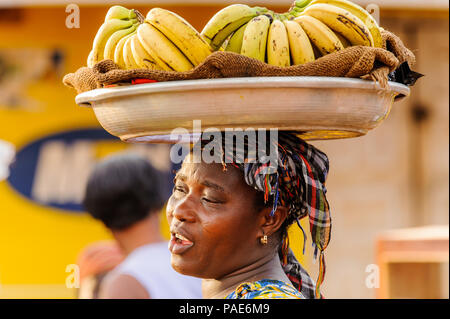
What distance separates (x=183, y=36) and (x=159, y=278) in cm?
148

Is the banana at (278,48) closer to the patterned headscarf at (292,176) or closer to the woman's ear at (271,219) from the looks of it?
the patterned headscarf at (292,176)

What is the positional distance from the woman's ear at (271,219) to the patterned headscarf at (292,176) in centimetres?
3

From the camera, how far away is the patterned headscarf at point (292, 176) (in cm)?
209

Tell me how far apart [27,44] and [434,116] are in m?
3.12

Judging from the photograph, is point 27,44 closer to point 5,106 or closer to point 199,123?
point 5,106

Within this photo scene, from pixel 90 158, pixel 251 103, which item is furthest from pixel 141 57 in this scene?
pixel 90 158

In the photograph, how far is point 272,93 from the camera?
182cm

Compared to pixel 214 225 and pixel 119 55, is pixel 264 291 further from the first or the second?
pixel 119 55

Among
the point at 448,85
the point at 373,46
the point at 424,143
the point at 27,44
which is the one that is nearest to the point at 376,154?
the point at 424,143

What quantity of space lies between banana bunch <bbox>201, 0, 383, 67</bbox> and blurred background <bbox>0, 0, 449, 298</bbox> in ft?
10.2

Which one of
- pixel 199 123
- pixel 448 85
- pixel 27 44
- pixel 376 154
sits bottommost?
pixel 199 123

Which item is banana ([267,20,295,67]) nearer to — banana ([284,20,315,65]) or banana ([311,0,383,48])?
banana ([284,20,315,65])

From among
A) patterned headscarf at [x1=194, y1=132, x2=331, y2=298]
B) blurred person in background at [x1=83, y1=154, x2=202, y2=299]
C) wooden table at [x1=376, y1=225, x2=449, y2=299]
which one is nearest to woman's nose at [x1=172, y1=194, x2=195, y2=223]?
patterned headscarf at [x1=194, y1=132, x2=331, y2=298]

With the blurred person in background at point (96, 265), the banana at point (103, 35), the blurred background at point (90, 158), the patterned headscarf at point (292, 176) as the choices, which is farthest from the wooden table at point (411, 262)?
the banana at point (103, 35)
